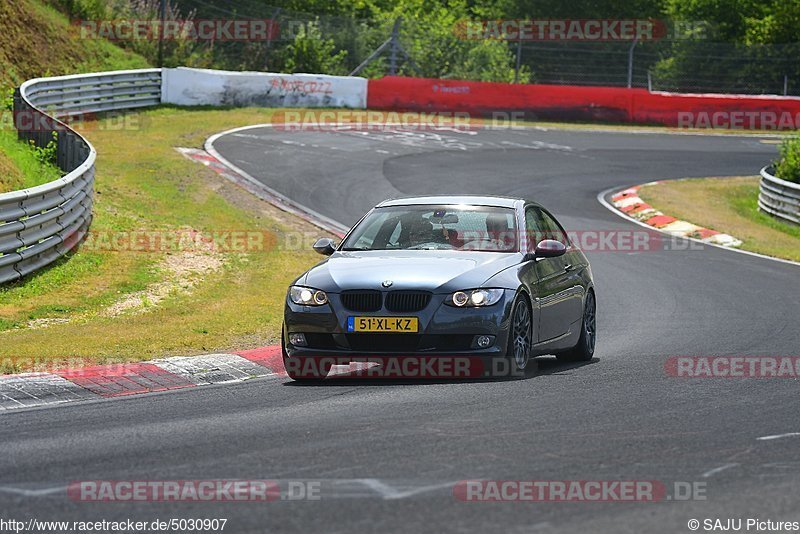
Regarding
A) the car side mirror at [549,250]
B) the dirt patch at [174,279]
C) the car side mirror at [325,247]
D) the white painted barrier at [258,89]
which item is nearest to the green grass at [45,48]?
the white painted barrier at [258,89]

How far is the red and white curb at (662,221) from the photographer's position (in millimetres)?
24234

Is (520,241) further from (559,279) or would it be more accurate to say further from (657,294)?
(657,294)

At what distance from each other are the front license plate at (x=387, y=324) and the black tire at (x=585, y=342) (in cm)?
262

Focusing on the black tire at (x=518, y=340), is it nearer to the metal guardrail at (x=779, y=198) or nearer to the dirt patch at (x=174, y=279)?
the dirt patch at (x=174, y=279)

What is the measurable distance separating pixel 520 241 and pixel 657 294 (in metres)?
6.89

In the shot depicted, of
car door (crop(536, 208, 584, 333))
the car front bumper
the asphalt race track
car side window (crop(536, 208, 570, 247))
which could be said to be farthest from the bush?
the car front bumper

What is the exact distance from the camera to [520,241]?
36.5 ft

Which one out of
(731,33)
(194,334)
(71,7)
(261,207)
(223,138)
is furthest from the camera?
(731,33)

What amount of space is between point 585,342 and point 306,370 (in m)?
3.01

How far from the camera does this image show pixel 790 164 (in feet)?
95.3

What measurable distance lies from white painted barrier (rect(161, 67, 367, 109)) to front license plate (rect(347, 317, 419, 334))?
27.3 meters

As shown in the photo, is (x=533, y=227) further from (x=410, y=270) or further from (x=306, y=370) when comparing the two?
(x=306, y=370)

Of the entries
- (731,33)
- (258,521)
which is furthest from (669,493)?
(731,33)

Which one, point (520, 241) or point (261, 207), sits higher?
point (520, 241)
